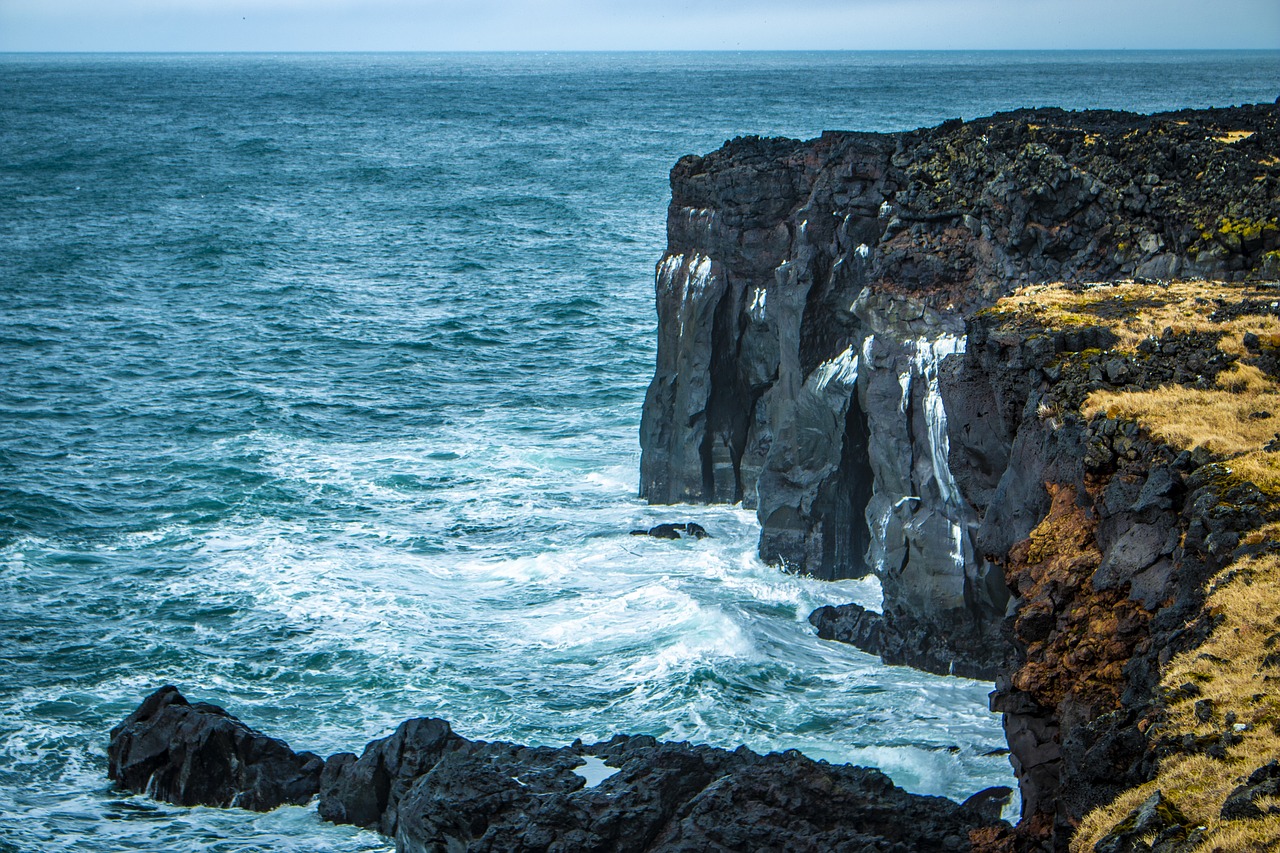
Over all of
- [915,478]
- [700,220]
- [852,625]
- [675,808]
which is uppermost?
[700,220]

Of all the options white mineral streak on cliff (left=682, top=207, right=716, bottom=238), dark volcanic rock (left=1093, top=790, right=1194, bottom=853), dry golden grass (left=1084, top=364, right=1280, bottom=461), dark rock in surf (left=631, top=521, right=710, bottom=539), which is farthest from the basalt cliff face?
dark rock in surf (left=631, top=521, right=710, bottom=539)

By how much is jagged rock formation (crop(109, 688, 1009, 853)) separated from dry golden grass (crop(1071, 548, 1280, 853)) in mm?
5202

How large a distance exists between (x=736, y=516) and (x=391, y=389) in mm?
26036

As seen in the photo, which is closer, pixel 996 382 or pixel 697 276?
pixel 996 382

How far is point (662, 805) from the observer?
22250 millimetres

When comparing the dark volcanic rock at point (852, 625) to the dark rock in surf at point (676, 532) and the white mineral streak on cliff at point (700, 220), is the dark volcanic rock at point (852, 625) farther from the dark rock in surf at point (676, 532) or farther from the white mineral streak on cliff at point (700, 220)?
the white mineral streak on cliff at point (700, 220)

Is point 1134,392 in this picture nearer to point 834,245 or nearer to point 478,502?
point 834,245

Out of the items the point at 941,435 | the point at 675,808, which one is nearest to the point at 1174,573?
the point at 675,808

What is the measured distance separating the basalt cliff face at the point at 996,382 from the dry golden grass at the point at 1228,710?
16.2 inches

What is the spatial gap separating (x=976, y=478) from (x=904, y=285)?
10.2m

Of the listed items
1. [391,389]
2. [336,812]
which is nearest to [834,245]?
[336,812]

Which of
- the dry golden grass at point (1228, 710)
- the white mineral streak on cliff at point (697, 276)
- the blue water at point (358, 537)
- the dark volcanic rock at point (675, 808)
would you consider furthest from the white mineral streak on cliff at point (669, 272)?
the dry golden grass at point (1228, 710)

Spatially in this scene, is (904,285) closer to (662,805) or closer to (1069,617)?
(1069,617)

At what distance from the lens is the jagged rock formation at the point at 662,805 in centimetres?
2111
